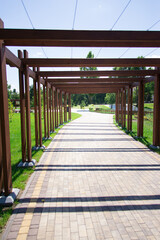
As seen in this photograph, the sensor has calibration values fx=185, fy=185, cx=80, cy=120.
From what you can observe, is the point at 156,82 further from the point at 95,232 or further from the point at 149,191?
the point at 95,232

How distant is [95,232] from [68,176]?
7.90ft

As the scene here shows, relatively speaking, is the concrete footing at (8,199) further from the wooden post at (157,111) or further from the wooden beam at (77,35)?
the wooden post at (157,111)

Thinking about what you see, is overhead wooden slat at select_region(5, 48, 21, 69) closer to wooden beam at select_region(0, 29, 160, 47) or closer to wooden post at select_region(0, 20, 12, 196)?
wooden post at select_region(0, 20, 12, 196)

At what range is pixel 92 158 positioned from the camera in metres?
7.15

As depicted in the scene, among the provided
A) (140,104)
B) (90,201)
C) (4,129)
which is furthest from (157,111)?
(4,129)

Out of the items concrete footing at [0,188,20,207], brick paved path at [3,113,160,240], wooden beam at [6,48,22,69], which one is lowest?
brick paved path at [3,113,160,240]

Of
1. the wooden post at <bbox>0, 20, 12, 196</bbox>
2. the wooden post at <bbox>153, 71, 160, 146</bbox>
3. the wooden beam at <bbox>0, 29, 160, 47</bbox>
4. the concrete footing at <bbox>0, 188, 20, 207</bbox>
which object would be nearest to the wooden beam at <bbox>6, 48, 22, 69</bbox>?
the wooden post at <bbox>0, 20, 12, 196</bbox>

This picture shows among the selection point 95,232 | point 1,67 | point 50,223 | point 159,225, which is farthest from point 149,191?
point 1,67

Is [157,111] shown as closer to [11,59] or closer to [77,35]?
[77,35]

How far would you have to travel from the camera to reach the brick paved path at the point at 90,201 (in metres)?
3.11

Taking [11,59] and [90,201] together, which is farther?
[11,59]

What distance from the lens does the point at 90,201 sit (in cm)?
403

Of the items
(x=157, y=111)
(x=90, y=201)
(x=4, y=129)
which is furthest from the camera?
(x=157, y=111)

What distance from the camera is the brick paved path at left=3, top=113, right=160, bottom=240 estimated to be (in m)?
3.11
